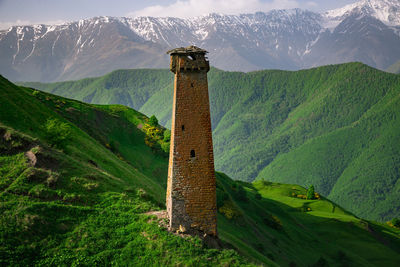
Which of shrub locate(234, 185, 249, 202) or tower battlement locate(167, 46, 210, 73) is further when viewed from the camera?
shrub locate(234, 185, 249, 202)

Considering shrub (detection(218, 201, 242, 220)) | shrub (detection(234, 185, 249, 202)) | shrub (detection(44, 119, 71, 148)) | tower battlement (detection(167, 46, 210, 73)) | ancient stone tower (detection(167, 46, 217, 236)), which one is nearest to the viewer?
ancient stone tower (detection(167, 46, 217, 236))

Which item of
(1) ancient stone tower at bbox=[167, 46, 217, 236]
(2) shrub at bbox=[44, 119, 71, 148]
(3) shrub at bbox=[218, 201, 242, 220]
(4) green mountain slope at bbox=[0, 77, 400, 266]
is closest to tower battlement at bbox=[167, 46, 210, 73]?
(1) ancient stone tower at bbox=[167, 46, 217, 236]

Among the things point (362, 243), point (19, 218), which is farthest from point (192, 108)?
point (362, 243)

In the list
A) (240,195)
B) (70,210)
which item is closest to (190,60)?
(70,210)

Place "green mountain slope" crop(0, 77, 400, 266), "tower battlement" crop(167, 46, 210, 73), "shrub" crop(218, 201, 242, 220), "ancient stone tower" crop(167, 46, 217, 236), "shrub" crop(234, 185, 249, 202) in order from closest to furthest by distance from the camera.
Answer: "green mountain slope" crop(0, 77, 400, 266)
"ancient stone tower" crop(167, 46, 217, 236)
"tower battlement" crop(167, 46, 210, 73)
"shrub" crop(218, 201, 242, 220)
"shrub" crop(234, 185, 249, 202)

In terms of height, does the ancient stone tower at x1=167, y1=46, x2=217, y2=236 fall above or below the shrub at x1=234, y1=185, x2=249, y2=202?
above

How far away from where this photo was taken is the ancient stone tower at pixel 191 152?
31594 millimetres

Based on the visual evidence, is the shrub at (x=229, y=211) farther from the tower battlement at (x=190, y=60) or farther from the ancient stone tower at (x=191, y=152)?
the tower battlement at (x=190, y=60)

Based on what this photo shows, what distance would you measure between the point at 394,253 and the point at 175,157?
11956 cm

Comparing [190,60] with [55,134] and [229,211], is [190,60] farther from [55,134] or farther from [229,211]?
[229,211]

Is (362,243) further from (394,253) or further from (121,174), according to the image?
(121,174)

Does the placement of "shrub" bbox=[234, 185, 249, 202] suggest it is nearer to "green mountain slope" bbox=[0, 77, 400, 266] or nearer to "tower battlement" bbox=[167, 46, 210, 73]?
"green mountain slope" bbox=[0, 77, 400, 266]

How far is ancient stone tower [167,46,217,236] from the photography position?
104 feet

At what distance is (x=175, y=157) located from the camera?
32.0 meters
